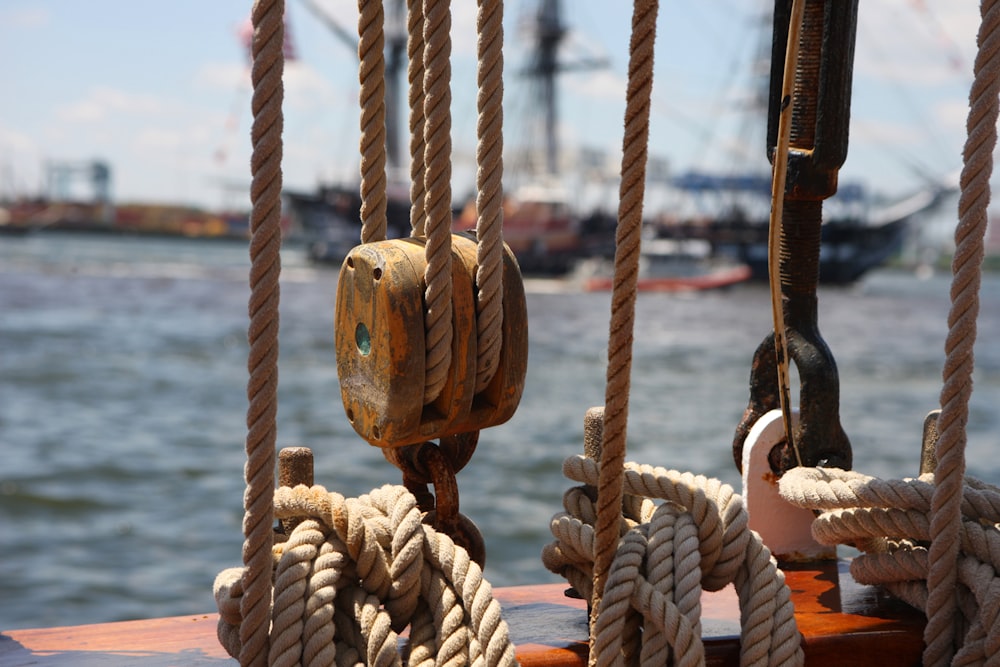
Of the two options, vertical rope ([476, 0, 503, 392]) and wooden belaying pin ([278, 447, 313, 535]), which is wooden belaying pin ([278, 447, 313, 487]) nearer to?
wooden belaying pin ([278, 447, 313, 535])

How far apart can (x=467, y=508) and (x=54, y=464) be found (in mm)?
2869

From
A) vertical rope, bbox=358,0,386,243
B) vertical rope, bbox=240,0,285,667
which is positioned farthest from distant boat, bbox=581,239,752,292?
vertical rope, bbox=240,0,285,667

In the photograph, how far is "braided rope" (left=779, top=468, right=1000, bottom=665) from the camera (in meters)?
1.07

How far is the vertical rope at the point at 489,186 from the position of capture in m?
1.02

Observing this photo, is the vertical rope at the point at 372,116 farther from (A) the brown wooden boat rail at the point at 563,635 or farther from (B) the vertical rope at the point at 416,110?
(A) the brown wooden boat rail at the point at 563,635

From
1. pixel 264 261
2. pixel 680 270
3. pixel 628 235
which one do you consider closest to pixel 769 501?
pixel 628 235

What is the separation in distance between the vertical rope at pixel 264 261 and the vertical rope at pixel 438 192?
0.16 meters

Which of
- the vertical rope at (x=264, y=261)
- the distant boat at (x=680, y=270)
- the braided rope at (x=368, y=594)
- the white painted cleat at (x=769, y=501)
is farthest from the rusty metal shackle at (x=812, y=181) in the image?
the distant boat at (x=680, y=270)

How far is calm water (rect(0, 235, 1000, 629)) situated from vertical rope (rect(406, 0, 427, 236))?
138 inches

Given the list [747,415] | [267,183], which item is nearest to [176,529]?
[747,415]

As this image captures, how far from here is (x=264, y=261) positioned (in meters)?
0.89

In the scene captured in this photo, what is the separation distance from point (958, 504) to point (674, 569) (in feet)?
0.98

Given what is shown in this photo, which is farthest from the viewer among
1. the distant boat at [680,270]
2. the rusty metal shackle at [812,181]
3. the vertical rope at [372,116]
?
the distant boat at [680,270]

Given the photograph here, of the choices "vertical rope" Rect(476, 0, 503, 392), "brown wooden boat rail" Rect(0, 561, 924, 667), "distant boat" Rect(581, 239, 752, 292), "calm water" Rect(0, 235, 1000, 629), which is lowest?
"distant boat" Rect(581, 239, 752, 292)
